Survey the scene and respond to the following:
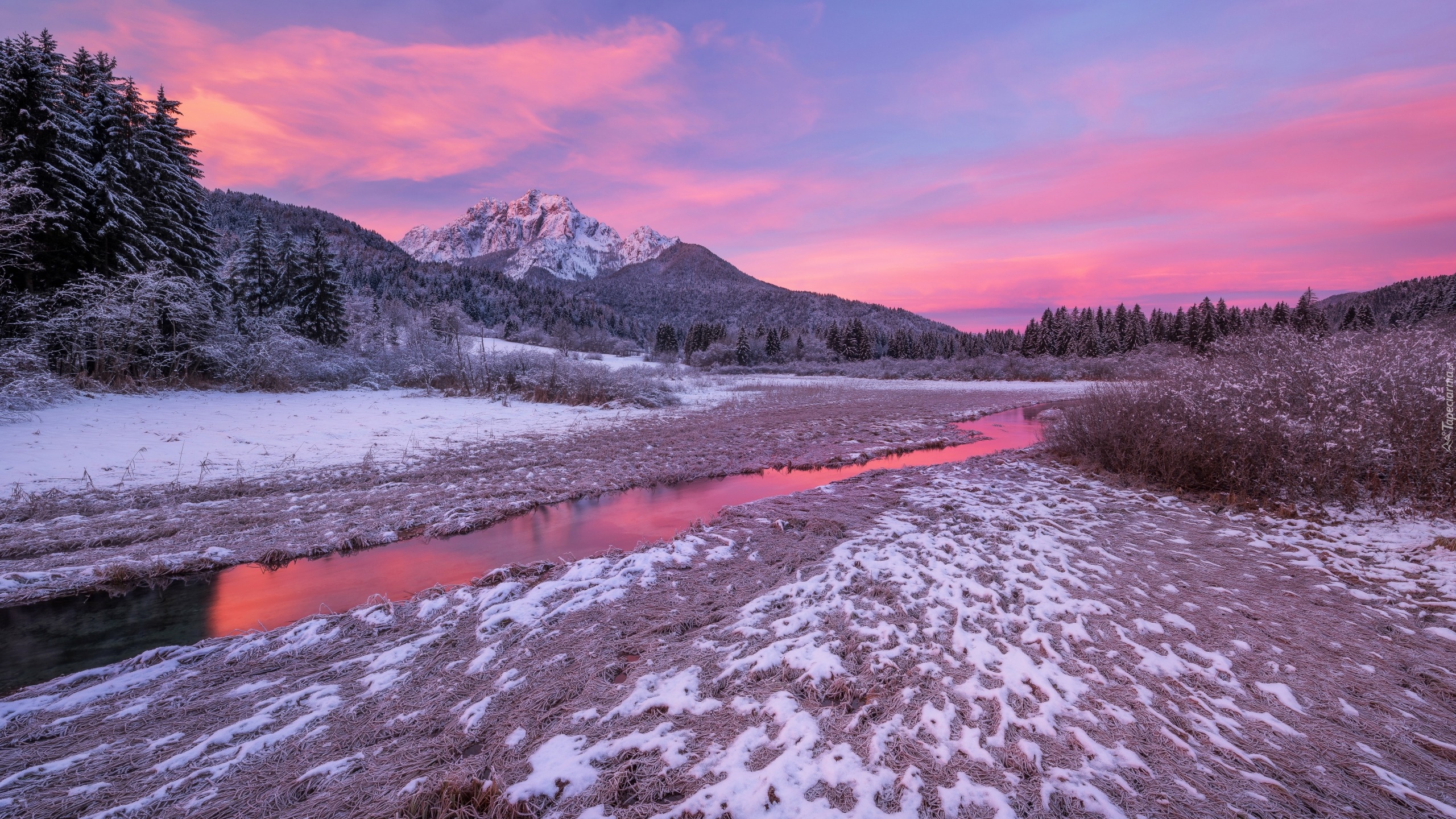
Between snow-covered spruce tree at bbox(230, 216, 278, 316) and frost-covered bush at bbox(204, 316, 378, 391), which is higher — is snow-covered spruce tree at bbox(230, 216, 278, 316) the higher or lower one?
the higher one

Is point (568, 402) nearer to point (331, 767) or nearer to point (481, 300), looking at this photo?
point (331, 767)

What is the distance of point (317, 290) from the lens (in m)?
33.3

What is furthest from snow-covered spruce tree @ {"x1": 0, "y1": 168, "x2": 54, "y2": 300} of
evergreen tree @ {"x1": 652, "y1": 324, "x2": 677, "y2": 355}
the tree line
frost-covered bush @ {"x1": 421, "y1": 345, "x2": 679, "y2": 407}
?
evergreen tree @ {"x1": 652, "y1": 324, "x2": 677, "y2": 355}

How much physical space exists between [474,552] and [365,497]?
346 cm

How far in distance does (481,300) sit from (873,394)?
8307cm

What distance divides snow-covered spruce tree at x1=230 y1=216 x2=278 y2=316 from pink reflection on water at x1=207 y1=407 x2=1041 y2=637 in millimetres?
33451

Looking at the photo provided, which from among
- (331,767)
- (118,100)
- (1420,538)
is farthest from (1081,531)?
(118,100)

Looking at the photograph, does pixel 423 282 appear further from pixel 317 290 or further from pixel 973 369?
pixel 973 369

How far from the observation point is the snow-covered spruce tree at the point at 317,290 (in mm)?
32875

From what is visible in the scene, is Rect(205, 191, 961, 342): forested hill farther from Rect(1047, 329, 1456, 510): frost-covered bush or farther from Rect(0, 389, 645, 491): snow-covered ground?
Rect(1047, 329, 1456, 510): frost-covered bush

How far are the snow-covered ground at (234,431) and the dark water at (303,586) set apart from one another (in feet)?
16.8

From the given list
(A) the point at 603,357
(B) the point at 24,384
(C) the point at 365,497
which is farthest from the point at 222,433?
(A) the point at 603,357

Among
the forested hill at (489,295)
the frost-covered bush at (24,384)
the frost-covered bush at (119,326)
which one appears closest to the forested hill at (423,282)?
the forested hill at (489,295)

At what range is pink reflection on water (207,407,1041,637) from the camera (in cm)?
615
